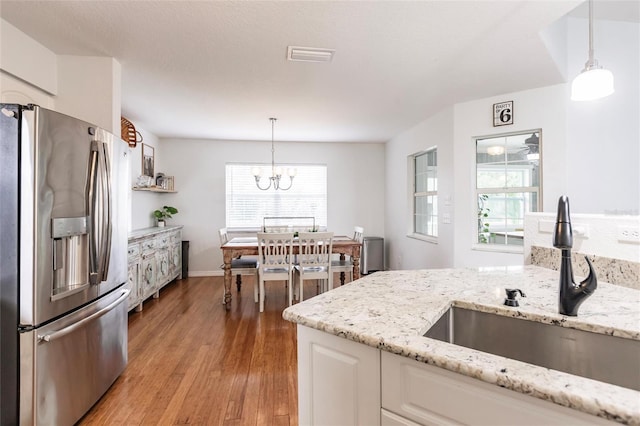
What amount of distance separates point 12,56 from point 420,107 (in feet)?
12.0

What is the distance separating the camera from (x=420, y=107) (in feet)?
12.3

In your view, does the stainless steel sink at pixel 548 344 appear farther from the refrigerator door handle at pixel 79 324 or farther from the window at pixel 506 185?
the window at pixel 506 185

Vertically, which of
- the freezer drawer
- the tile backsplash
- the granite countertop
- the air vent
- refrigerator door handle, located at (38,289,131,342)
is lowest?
the freezer drawer

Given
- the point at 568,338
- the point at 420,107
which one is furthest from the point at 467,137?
the point at 568,338

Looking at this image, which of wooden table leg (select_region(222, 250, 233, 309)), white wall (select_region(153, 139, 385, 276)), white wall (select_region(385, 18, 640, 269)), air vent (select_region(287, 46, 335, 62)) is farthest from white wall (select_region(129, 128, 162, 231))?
white wall (select_region(385, 18, 640, 269))

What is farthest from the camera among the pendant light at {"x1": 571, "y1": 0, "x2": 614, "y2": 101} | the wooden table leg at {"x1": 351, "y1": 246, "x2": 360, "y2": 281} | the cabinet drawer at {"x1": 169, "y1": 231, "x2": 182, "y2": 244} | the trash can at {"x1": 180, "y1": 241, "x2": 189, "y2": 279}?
the trash can at {"x1": 180, "y1": 241, "x2": 189, "y2": 279}

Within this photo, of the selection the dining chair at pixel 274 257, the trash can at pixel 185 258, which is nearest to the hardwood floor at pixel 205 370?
the dining chair at pixel 274 257

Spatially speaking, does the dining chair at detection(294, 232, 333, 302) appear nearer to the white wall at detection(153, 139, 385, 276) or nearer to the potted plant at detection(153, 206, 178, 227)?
the white wall at detection(153, 139, 385, 276)

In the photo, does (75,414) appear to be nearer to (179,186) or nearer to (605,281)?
(605,281)

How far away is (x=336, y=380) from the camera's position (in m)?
0.90

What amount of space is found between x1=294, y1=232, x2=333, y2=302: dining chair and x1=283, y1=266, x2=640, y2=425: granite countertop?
195 centimetres

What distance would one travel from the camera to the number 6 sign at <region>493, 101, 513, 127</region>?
331 cm

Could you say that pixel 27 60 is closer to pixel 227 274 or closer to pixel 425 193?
pixel 227 274

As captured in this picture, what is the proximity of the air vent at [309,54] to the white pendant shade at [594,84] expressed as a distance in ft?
5.12
